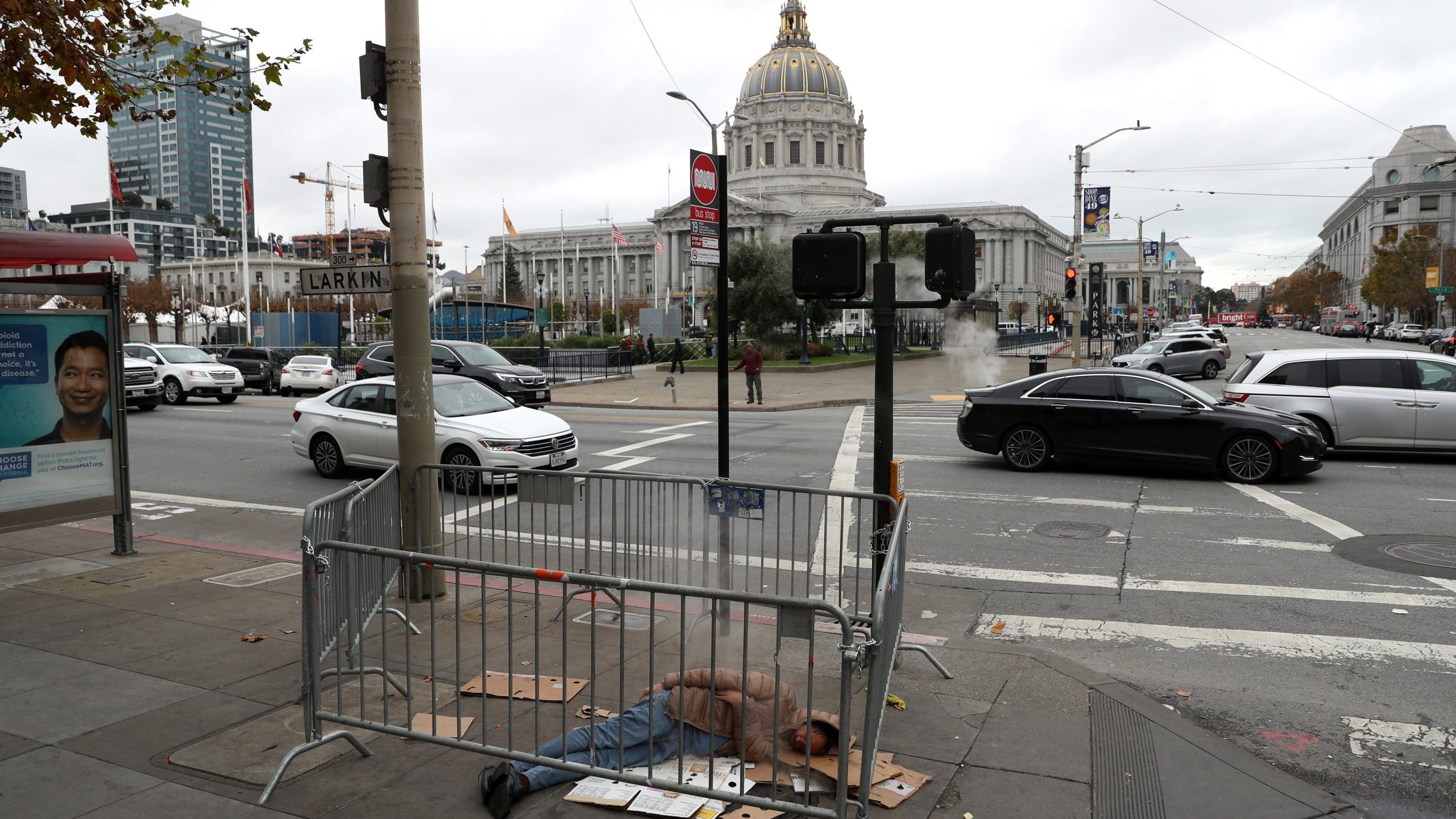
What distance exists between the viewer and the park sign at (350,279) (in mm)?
7641

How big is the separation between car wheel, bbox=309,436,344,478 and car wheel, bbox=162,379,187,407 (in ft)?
53.8

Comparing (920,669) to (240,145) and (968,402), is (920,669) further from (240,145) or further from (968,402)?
(240,145)

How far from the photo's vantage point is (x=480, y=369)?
87.8 ft

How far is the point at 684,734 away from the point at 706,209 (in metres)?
4.53

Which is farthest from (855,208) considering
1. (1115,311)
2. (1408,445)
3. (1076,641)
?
(1076,641)

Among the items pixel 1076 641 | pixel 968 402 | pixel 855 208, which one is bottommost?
pixel 1076 641

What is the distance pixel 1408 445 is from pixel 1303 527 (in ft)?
19.6

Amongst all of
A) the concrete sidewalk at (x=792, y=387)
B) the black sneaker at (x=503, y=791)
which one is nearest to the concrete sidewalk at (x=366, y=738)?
the black sneaker at (x=503, y=791)

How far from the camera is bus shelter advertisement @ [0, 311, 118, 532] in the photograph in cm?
852

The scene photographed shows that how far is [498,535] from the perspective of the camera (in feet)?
28.9

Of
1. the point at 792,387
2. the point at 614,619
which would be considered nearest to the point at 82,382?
the point at 614,619

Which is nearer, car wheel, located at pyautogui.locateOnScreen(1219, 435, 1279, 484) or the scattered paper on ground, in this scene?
the scattered paper on ground

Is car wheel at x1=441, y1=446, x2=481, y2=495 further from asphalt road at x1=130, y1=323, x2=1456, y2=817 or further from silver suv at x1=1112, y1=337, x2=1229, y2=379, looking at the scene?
silver suv at x1=1112, y1=337, x2=1229, y2=379

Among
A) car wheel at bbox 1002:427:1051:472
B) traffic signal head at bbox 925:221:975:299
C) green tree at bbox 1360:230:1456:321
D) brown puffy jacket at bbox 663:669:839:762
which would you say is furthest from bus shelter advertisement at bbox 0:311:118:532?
green tree at bbox 1360:230:1456:321
